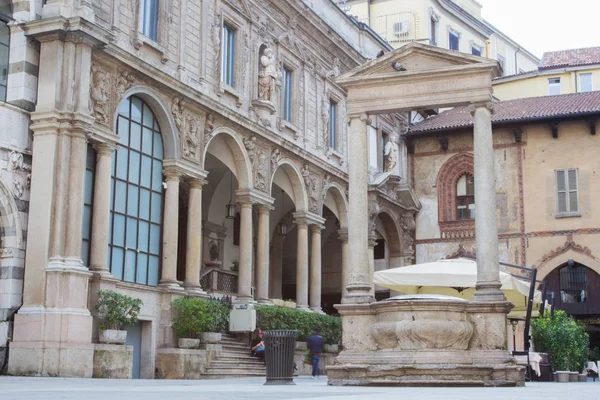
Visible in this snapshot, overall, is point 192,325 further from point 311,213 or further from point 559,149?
point 559,149

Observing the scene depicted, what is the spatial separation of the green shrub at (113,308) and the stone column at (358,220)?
5.20 meters

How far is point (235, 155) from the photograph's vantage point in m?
25.1

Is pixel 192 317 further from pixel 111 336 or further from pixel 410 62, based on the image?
pixel 410 62

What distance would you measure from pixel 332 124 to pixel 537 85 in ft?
49.1

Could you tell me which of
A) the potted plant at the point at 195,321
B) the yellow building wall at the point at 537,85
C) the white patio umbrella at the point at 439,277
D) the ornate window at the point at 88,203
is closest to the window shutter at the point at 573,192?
the yellow building wall at the point at 537,85

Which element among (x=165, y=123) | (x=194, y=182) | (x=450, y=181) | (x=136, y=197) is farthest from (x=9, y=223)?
(x=450, y=181)

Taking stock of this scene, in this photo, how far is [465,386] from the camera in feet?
44.1

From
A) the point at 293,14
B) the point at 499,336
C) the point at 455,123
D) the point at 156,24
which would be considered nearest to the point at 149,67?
the point at 156,24

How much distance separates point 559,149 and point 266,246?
1440 cm

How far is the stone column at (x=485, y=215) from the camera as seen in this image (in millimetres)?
14844

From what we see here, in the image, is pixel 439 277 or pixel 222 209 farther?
pixel 222 209

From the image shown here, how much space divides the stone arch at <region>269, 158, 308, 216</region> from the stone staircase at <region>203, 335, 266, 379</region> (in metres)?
6.57

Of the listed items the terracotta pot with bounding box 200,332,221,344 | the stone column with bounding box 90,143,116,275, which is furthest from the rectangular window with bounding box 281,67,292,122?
the stone column with bounding box 90,143,116,275

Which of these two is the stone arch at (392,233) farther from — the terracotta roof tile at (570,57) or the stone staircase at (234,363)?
the stone staircase at (234,363)
